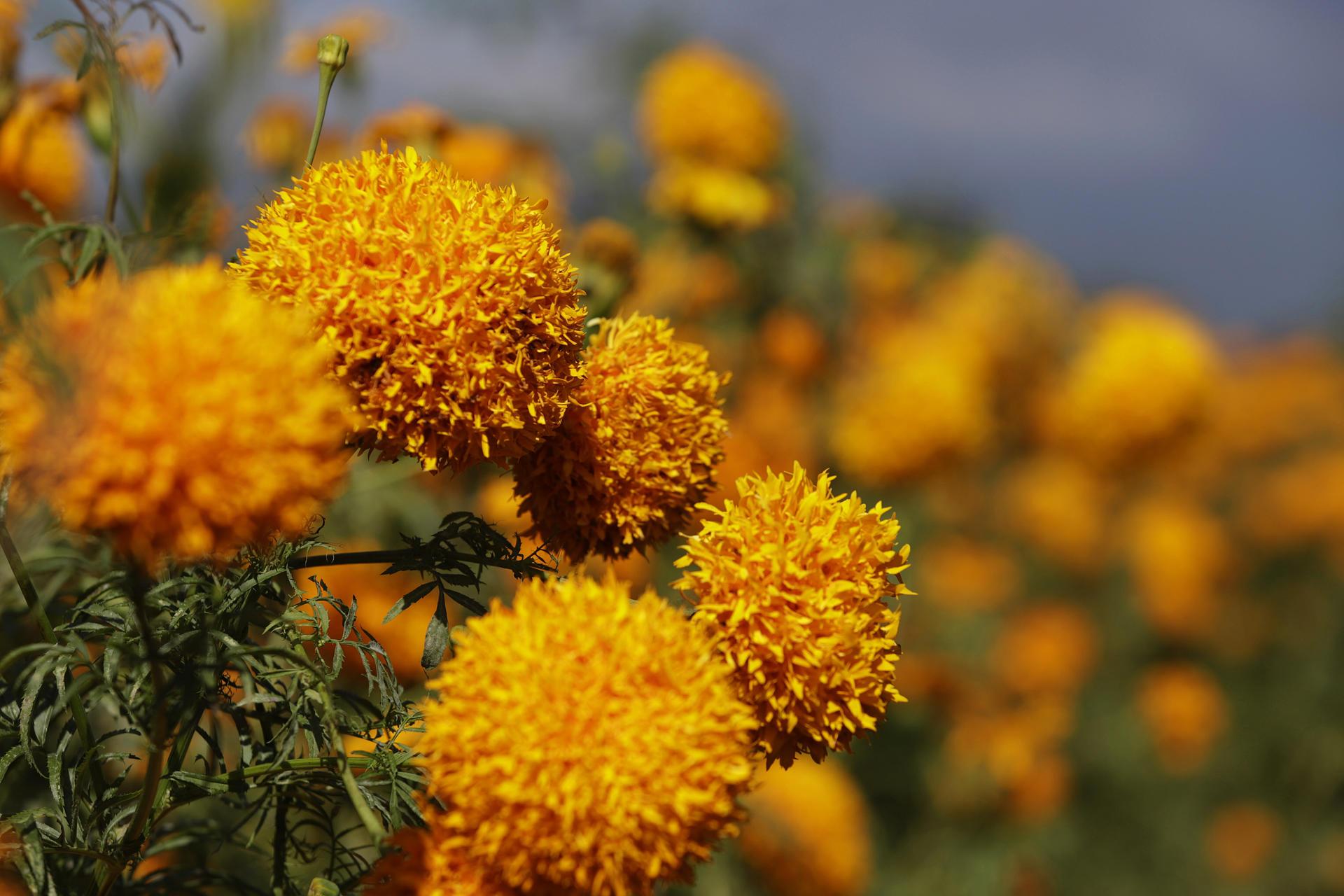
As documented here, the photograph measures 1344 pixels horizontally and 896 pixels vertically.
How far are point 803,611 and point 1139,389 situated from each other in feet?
12.2

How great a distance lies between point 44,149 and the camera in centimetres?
171

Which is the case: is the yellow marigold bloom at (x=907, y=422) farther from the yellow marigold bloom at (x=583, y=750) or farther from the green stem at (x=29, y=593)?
the green stem at (x=29, y=593)


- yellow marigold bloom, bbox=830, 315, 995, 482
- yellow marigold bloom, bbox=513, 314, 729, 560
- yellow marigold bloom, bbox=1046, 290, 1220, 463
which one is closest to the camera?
yellow marigold bloom, bbox=513, 314, 729, 560

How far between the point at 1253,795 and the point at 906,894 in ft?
10.5

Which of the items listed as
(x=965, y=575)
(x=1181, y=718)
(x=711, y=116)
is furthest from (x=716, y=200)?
(x=1181, y=718)

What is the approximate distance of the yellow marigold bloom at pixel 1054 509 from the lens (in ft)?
19.3

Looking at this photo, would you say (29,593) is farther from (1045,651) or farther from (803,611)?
(1045,651)

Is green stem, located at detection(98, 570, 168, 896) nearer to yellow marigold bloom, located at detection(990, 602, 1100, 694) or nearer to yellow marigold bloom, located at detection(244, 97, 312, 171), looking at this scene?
yellow marigold bloom, located at detection(244, 97, 312, 171)

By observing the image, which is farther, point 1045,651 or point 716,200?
point 1045,651

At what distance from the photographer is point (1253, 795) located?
5699mm

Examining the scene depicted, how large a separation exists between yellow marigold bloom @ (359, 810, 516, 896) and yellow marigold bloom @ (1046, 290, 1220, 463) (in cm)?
391

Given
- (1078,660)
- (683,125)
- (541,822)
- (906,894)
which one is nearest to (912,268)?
(1078,660)

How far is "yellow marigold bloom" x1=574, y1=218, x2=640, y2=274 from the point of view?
6.10 feet

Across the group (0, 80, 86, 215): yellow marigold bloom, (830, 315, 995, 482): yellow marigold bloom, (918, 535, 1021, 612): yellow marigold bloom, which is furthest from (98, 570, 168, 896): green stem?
(918, 535, 1021, 612): yellow marigold bloom
